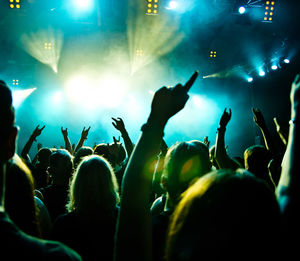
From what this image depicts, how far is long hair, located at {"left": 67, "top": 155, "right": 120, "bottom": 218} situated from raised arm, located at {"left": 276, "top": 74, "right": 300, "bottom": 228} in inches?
50.3

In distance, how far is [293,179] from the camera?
3.02 ft

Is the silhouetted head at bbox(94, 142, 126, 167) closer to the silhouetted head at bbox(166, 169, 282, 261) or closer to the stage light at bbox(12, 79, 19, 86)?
the silhouetted head at bbox(166, 169, 282, 261)

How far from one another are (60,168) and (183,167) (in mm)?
1785

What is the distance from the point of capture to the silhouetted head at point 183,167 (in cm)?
178

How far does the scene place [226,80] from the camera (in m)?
13.3

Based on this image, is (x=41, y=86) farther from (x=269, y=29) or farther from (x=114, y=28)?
(x=269, y=29)

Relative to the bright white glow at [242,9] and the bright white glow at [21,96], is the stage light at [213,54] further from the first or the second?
the bright white glow at [21,96]

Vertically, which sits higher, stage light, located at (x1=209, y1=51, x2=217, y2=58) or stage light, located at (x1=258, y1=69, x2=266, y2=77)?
stage light, located at (x1=209, y1=51, x2=217, y2=58)

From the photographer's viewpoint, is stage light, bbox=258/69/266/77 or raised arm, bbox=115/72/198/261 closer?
raised arm, bbox=115/72/198/261

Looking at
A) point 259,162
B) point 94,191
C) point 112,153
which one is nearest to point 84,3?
point 112,153

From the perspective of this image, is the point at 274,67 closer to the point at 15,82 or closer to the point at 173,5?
the point at 173,5

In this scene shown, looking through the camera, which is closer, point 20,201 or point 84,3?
point 20,201

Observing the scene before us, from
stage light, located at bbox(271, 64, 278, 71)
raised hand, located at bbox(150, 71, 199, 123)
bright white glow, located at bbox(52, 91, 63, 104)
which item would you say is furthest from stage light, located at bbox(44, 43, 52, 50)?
raised hand, located at bbox(150, 71, 199, 123)

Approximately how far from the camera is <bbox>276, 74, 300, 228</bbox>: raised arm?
0.84 metres
